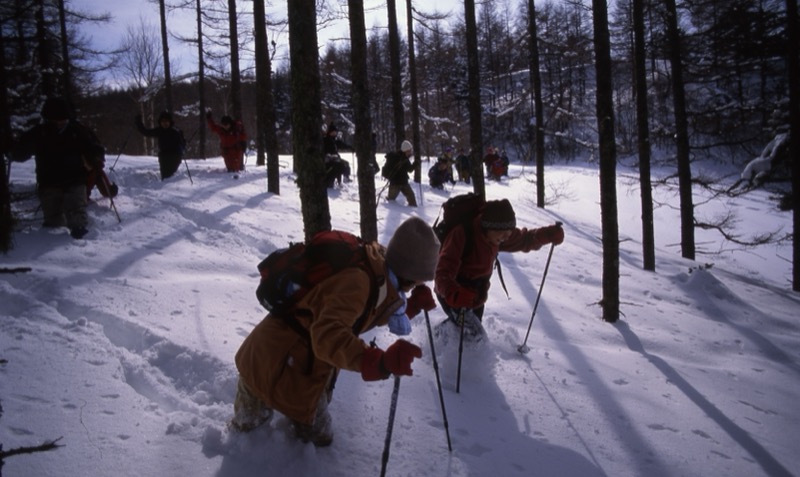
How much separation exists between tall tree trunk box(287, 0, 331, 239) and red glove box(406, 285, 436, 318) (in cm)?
199

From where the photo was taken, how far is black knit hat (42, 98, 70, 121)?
5.83m

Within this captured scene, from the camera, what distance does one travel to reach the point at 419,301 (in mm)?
3090

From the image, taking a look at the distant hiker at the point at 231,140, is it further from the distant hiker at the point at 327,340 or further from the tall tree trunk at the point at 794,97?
the tall tree trunk at the point at 794,97

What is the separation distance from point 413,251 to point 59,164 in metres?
5.78

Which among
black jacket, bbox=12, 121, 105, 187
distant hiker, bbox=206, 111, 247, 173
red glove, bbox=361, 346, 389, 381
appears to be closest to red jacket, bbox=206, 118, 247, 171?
distant hiker, bbox=206, 111, 247, 173

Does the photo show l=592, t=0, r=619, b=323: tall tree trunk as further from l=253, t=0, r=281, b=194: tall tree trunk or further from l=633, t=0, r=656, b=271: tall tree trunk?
l=253, t=0, r=281, b=194: tall tree trunk

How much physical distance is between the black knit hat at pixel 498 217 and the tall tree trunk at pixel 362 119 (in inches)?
108

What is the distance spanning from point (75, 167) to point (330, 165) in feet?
22.9

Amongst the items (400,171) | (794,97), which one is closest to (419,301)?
(400,171)

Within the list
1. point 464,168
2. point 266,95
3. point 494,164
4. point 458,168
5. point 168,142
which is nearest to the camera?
point 168,142

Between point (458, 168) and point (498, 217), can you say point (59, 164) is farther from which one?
point (458, 168)

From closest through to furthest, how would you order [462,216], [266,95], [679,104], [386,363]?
1. [386,363]
2. [462,216]
3. [679,104]
4. [266,95]

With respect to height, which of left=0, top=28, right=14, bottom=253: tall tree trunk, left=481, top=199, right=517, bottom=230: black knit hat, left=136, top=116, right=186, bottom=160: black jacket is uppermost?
left=136, top=116, right=186, bottom=160: black jacket

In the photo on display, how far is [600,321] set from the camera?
6.47m
